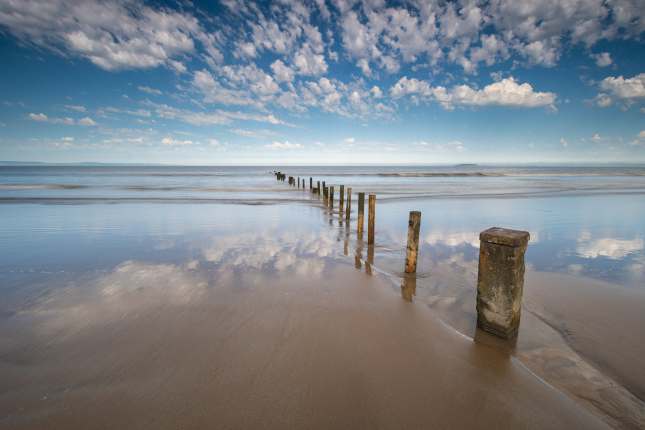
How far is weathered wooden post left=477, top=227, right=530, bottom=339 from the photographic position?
332 cm

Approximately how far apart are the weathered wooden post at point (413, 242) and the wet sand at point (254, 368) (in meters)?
1.66

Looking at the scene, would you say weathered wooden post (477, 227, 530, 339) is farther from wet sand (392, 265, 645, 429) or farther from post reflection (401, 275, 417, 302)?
post reflection (401, 275, 417, 302)

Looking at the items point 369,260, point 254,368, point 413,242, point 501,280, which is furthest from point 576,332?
point 254,368

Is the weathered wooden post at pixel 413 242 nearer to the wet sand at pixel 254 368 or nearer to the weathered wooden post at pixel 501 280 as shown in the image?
the wet sand at pixel 254 368

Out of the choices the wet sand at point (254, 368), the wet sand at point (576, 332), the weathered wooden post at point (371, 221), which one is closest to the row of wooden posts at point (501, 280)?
the wet sand at point (576, 332)

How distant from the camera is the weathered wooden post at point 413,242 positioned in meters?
5.88

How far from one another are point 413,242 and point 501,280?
2559 mm

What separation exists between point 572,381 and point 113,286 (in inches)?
251

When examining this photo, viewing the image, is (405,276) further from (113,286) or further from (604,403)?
(113,286)

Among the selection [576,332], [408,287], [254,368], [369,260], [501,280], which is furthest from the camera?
[369,260]

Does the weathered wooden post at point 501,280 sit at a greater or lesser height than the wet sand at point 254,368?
greater

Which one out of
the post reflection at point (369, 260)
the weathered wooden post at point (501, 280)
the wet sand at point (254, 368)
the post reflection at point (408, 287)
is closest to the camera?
the wet sand at point (254, 368)

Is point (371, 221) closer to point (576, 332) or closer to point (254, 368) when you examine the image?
point (576, 332)

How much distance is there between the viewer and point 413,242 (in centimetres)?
593
